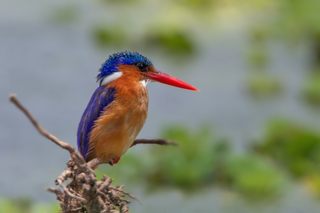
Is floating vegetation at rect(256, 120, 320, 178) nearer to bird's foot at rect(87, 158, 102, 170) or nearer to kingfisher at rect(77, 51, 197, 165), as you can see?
kingfisher at rect(77, 51, 197, 165)

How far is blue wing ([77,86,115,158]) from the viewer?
8.67 ft

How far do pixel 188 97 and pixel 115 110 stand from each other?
15.5ft

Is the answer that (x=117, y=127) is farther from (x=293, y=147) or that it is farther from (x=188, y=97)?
(x=188, y=97)

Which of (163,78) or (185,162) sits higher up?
(185,162)

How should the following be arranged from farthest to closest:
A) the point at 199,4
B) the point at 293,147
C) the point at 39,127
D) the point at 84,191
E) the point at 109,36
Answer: the point at 199,4 < the point at 109,36 < the point at 293,147 < the point at 84,191 < the point at 39,127

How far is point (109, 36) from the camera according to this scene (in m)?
8.11

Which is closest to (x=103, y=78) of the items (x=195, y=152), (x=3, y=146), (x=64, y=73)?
(x=195, y=152)

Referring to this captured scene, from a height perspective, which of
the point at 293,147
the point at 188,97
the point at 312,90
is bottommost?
the point at 293,147

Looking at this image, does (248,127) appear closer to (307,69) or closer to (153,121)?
(153,121)

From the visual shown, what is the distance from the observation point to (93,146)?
265cm

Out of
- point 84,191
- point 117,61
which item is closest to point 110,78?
point 117,61

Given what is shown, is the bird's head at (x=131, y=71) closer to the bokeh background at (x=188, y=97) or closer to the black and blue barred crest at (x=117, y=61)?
the black and blue barred crest at (x=117, y=61)

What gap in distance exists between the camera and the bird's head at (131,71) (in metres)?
2.76

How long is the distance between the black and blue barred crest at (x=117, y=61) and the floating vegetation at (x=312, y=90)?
4519mm
